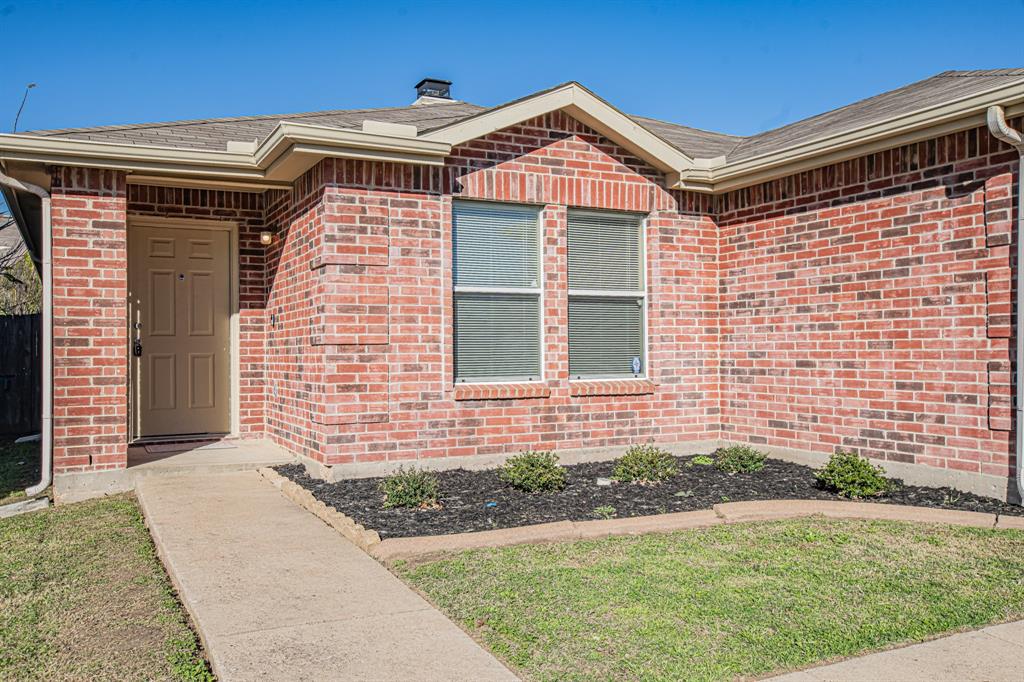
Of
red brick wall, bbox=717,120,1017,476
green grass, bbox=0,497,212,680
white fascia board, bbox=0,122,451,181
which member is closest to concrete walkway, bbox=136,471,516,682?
green grass, bbox=0,497,212,680

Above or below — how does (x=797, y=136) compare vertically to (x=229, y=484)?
above

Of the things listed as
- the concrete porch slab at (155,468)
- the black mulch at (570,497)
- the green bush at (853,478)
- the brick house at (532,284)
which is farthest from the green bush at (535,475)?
the concrete porch slab at (155,468)

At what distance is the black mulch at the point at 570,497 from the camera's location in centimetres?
593

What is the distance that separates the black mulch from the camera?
593cm

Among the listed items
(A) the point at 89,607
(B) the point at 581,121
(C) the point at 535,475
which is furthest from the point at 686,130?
(A) the point at 89,607

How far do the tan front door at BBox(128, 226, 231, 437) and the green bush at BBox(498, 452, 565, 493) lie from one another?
389 cm

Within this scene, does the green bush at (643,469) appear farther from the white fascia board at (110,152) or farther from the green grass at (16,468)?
the green grass at (16,468)

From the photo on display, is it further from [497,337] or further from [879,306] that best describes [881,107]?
[497,337]

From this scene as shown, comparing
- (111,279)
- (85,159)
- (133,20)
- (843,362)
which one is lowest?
(843,362)

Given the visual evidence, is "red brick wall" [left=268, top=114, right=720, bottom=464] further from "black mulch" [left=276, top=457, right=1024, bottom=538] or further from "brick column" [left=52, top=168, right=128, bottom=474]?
"brick column" [left=52, top=168, right=128, bottom=474]

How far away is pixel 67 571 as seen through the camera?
5062mm

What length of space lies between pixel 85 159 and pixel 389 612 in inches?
206

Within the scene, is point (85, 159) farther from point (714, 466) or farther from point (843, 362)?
point (843, 362)

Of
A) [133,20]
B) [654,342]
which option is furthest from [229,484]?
[133,20]
